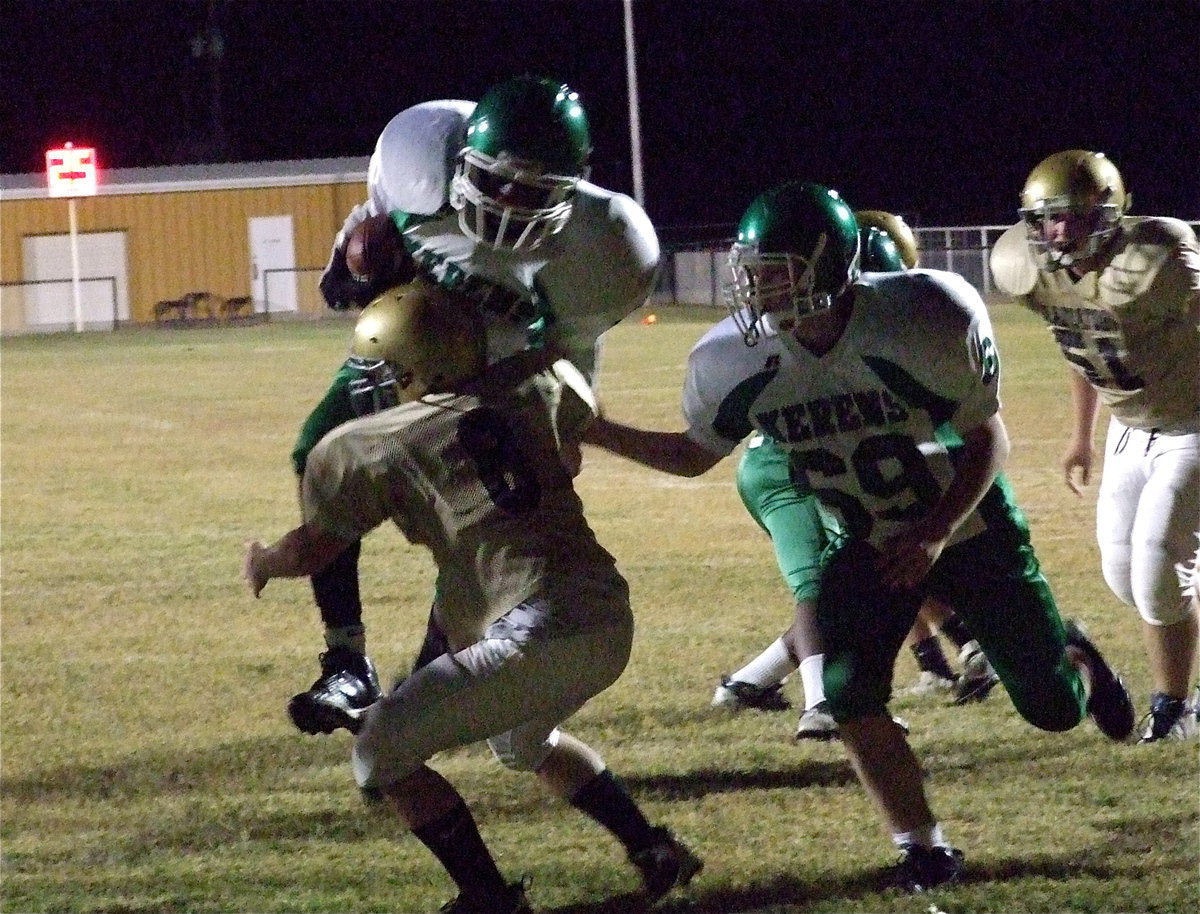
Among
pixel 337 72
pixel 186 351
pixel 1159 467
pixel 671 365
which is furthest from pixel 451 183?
pixel 337 72

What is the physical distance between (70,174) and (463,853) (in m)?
28.1

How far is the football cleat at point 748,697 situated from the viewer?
566 centimetres

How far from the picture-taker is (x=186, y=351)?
74.8 feet

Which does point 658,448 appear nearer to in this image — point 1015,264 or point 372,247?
point 372,247

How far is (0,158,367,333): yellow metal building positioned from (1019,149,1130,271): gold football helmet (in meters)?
27.0

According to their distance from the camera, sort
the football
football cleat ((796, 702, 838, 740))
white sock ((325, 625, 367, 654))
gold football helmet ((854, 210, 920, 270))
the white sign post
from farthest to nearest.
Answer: the white sign post, gold football helmet ((854, 210, 920, 270)), football cleat ((796, 702, 838, 740)), white sock ((325, 625, 367, 654)), the football

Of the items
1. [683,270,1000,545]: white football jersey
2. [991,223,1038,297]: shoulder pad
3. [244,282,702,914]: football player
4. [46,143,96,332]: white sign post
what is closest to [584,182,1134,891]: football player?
[683,270,1000,545]: white football jersey

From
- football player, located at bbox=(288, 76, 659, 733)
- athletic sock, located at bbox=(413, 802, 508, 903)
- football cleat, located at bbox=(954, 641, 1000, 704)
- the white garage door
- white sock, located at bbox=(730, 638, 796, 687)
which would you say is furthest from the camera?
the white garage door

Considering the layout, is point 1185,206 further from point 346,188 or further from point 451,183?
point 451,183

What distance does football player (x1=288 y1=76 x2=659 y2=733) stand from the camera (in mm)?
4250

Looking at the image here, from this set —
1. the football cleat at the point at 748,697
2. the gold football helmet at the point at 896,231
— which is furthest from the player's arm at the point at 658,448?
the football cleat at the point at 748,697

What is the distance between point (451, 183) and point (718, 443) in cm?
93

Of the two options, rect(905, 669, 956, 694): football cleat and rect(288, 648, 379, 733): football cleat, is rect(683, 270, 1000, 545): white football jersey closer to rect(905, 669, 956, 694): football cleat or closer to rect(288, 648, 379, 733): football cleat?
rect(288, 648, 379, 733): football cleat

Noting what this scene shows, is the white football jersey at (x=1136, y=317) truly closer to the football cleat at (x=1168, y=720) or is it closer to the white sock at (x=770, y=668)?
the football cleat at (x=1168, y=720)
